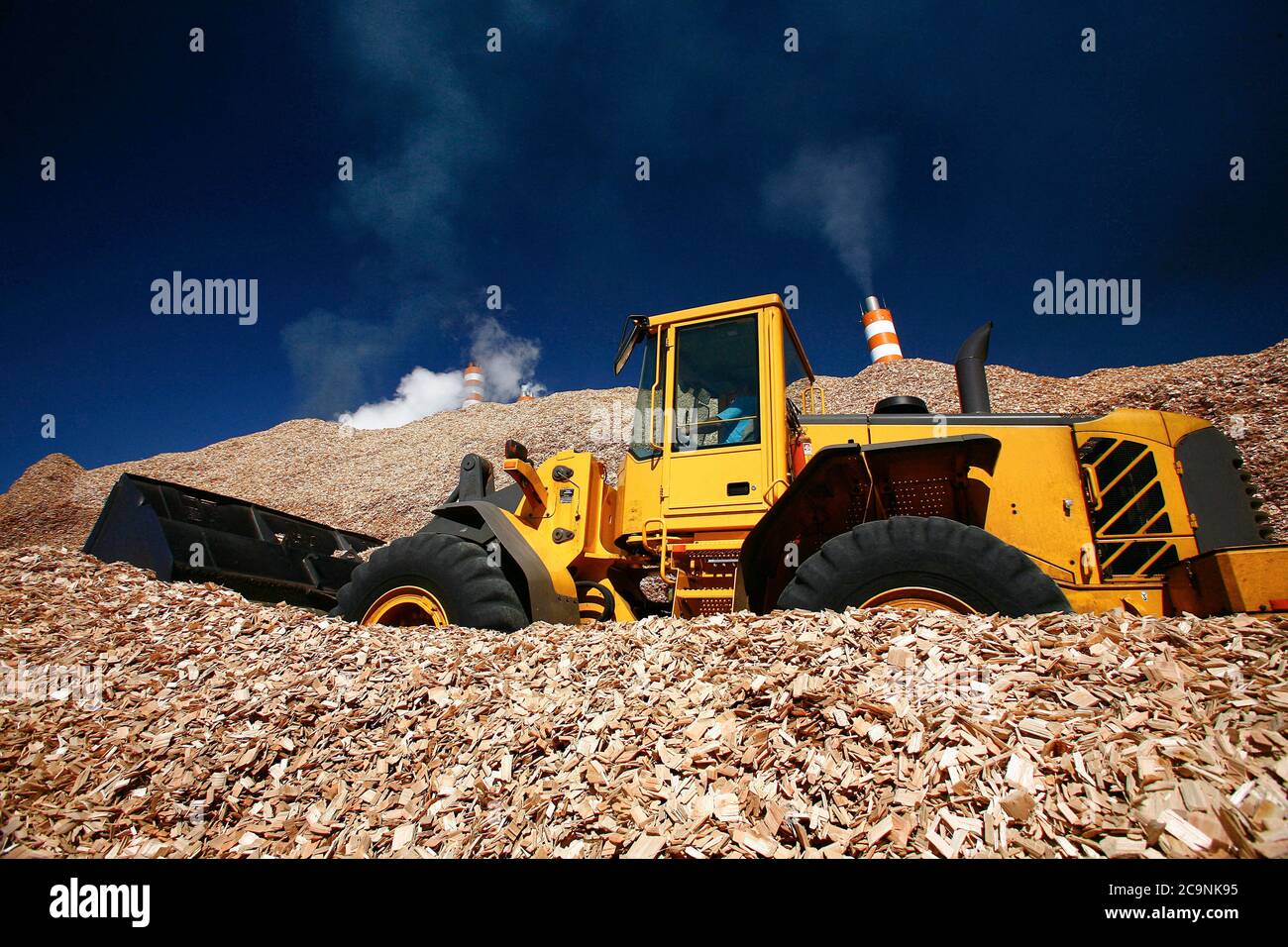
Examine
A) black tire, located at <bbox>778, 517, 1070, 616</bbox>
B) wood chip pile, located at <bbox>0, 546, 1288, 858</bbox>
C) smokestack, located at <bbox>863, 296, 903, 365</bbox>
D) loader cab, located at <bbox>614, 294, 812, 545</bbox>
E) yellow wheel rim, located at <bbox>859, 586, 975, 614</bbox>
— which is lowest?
wood chip pile, located at <bbox>0, 546, 1288, 858</bbox>

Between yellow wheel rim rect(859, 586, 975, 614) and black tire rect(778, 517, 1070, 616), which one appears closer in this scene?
black tire rect(778, 517, 1070, 616)

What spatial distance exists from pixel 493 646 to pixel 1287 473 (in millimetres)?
10796

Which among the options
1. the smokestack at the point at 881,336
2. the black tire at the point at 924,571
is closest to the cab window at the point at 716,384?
the black tire at the point at 924,571

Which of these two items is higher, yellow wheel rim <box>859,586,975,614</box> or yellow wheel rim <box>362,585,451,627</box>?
yellow wheel rim <box>859,586,975,614</box>

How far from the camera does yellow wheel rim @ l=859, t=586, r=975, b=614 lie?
3396 millimetres

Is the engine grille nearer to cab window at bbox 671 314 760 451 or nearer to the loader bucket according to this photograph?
cab window at bbox 671 314 760 451

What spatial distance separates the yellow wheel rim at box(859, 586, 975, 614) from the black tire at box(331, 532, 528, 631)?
2.59 metres

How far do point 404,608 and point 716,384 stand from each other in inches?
125

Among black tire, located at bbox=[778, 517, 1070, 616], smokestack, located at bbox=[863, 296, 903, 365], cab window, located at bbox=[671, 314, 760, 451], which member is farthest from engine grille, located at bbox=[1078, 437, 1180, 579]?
smokestack, located at bbox=[863, 296, 903, 365]

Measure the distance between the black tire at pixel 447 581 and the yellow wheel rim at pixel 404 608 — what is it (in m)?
0.04
